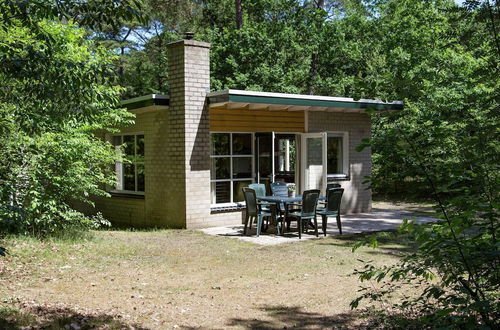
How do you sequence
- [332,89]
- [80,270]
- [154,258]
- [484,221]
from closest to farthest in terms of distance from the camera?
[484,221], [80,270], [154,258], [332,89]

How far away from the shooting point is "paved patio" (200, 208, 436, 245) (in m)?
10.4

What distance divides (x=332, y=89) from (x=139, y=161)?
13.4 m

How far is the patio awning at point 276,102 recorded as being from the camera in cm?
1144

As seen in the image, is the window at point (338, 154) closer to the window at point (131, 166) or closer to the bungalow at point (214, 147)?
the bungalow at point (214, 147)

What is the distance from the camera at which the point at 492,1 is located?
3.74m

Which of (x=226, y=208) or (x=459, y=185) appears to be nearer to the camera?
(x=459, y=185)

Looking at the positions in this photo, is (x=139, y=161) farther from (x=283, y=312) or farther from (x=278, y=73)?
(x=278, y=73)

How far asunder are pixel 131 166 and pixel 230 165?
2.87 metres

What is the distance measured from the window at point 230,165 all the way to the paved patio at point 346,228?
96 cm

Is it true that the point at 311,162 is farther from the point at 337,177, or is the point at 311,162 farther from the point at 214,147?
the point at 214,147

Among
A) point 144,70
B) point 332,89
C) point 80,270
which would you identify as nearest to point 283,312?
point 80,270

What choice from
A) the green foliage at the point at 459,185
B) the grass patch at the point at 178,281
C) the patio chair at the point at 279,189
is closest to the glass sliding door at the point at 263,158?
the patio chair at the point at 279,189

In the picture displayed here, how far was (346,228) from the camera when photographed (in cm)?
1188

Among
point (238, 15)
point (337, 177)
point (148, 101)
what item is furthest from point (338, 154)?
point (238, 15)
